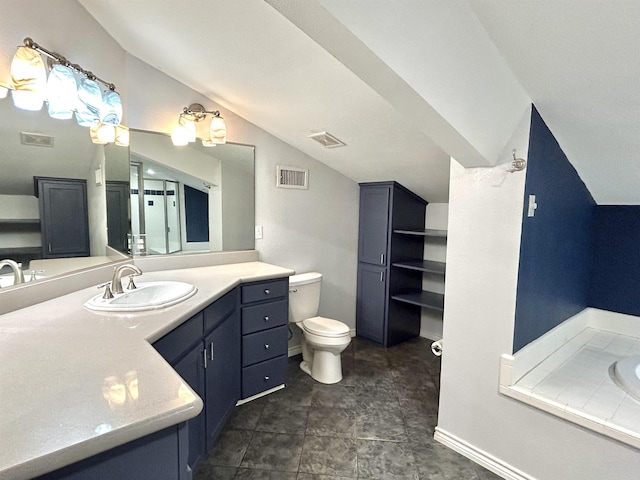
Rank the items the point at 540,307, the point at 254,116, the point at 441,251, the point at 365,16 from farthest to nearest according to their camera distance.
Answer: the point at 441,251, the point at 254,116, the point at 540,307, the point at 365,16

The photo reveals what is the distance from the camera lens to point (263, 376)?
7.44ft

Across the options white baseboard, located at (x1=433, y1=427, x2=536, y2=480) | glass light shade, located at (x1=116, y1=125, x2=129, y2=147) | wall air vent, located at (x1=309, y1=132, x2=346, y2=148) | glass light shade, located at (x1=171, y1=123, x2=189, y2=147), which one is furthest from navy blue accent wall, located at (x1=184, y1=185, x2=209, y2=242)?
white baseboard, located at (x1=433, y1=427, x2=536, y2=480)

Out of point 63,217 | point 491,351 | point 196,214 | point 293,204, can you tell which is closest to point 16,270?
point 63,217

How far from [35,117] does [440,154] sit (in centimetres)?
218

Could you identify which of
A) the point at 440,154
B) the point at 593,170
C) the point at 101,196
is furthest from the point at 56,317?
the point at 593,170

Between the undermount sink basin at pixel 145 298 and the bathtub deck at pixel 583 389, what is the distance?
5.22ft

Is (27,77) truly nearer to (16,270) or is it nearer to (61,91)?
(61,91)

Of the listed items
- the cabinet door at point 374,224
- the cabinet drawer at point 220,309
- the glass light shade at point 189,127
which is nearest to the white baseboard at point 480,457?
the cabinet drawer at point 220,309

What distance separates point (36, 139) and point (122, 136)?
0.65 metres

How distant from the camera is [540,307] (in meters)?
1.79

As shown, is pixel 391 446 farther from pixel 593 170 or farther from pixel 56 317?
pixel 593 170

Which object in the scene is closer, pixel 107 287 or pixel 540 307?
pixel 107 287

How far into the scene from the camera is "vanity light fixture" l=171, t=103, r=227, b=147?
2.30 m

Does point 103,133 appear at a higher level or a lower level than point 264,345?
higher
